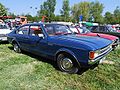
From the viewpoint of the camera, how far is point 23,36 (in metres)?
8.16

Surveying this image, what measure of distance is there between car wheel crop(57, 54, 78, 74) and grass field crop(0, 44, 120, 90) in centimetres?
16

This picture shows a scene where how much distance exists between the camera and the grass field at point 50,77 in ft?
16.8

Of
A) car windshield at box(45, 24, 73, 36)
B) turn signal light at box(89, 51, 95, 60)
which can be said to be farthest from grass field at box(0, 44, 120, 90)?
car windshield at box(45, 24, 73, 36)

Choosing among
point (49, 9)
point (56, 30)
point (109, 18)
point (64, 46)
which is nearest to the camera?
point (64, 46)

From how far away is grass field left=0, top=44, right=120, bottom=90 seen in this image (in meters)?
5.11

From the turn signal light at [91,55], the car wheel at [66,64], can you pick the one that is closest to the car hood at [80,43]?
the turn signal light at [91,55]

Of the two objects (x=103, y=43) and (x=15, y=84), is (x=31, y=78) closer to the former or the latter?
(x=15, y=84)

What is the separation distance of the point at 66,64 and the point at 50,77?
2.22ft

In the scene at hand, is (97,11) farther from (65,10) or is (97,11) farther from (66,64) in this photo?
(66,64)

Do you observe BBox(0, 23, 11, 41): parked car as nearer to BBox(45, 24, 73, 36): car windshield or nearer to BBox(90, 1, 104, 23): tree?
BBox(45, 24, 73, 36): car windshield

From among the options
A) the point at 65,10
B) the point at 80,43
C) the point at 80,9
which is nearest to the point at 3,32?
the point at 80,43

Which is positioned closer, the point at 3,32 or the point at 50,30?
the point at 50,30

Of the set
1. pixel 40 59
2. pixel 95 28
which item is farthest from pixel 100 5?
pixel 40 59

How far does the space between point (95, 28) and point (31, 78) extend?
9.85 m
